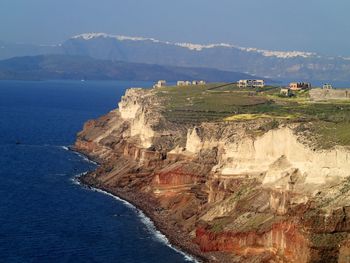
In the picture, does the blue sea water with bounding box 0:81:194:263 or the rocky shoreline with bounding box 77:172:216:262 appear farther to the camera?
the rocky shoreline with bounding box 77:172:216:262

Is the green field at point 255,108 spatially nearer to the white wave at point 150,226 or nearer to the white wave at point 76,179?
the white wave at point 76,179

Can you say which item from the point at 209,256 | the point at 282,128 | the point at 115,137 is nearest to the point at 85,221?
the point at 209,256

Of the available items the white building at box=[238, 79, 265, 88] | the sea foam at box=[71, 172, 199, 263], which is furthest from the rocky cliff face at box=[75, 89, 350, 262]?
the white building at box=[238, 79, 265, 88]

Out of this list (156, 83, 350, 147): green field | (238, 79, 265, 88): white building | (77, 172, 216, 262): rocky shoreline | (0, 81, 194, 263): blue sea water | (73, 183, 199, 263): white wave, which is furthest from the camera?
(238, 79, 265, 88): white building

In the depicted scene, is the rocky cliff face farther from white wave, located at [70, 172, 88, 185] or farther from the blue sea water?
the blue sea water

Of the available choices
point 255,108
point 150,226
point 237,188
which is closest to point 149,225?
point 150,226

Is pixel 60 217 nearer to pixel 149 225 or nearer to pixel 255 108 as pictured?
pixel 149 225
